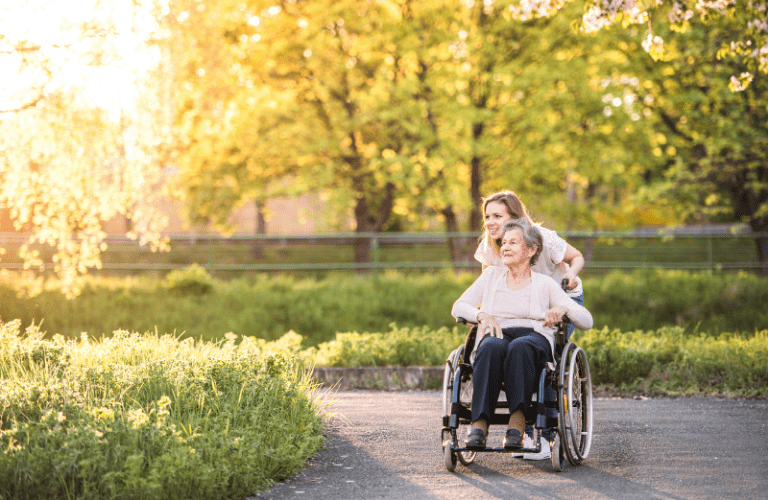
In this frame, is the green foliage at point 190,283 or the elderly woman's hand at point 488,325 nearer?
the elderly woman's hand at point 488,325

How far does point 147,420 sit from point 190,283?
10.8 m

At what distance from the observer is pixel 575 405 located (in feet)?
14.8

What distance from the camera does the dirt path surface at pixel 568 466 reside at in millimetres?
3879

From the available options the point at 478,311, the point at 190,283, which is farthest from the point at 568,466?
the point at 190,283

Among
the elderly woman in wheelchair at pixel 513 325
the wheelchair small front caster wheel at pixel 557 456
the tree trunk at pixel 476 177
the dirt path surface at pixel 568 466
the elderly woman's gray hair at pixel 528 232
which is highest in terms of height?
the tree trunk at pixel 476 177

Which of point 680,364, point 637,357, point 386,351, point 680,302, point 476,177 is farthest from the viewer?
point 476,177

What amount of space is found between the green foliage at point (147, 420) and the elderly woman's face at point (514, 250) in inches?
61.4

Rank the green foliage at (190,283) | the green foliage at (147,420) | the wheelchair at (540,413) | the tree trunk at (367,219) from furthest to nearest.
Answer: the tree trunk at (367,219), the green foliage at (190,283), the wheelchair at (540,413), the green foliage at (147,420)

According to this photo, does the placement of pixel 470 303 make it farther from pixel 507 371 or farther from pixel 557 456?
pixel 557 456

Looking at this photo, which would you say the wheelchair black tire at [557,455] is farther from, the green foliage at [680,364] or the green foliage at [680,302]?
the green foliage at [680,302]

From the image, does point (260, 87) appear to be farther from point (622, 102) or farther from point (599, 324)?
point (599, 324)

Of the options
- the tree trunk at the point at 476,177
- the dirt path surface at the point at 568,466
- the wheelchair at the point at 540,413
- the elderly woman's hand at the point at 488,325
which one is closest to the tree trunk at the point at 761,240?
the tree trunk at the point at 476,177

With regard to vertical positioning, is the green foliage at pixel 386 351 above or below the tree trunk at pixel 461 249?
below

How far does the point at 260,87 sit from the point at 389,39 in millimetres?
3010
